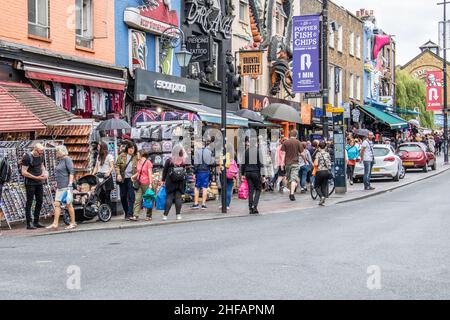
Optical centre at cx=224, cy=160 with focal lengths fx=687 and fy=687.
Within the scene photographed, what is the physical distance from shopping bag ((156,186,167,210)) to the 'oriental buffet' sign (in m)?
10.4

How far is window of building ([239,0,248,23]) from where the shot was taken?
1182 inches

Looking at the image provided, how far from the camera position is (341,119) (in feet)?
72.2

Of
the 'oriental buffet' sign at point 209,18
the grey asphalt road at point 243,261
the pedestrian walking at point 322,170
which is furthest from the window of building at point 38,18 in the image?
the pedestrian walking at point 322,170

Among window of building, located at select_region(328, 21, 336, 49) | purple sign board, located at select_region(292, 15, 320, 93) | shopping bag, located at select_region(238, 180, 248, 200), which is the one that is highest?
window of building, located at select_region(328, 21, 336, 49)

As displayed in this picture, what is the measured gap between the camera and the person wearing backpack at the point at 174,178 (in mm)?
14922

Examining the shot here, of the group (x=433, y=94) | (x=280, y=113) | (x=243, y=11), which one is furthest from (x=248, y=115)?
(x=433, y=94)

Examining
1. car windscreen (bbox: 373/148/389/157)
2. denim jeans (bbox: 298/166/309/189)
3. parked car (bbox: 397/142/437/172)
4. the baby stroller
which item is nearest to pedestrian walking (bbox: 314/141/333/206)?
denim jeans (bbox: 298/166/309/189)

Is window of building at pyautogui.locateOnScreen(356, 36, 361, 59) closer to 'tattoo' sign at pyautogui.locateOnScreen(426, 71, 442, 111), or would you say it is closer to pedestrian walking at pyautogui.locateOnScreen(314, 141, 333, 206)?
'tattoo' sign at pyautogui.locateOnScreen(426, 71, 442, 111)

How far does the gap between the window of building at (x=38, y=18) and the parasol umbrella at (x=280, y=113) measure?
12159mm

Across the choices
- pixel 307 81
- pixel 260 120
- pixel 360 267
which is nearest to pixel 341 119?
pixel 307 81

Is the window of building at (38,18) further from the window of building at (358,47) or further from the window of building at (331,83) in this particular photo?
the window of building at (358,47)

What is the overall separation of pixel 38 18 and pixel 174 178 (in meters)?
6.20

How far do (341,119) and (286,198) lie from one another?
Answer: 3.29m
